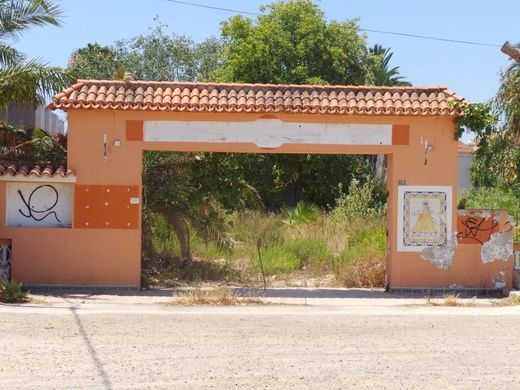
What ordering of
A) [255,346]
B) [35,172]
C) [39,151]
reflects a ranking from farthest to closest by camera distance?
1. [39,151]
2. [35,172]
3. [255,346]

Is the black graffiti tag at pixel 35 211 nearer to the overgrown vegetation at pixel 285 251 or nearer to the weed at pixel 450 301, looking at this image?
the overgrown vegetation at pixel 285 251

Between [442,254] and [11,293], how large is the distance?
8.51m

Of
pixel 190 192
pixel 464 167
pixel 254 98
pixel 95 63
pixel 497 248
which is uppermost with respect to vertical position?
pixel 95 63

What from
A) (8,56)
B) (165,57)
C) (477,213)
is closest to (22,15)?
(8,56)

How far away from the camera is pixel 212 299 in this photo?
15.6 metres

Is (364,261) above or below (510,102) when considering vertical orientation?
below

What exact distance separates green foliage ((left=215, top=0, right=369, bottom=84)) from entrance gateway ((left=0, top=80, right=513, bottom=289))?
56.5 feet

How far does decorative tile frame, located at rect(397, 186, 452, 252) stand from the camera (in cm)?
1767

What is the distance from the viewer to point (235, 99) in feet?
58.3

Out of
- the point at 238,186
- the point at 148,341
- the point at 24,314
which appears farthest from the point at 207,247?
the point at 148,341

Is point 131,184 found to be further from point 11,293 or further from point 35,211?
point 11,293

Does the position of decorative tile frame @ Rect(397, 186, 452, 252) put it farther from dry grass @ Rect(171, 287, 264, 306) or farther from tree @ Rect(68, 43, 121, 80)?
tree @ Rect(68, 43, 121, 80)

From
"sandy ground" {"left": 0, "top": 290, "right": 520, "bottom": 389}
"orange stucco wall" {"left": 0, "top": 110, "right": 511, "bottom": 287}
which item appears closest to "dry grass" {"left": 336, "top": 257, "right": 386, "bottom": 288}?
"orange stucco wall" {"left": 0, "top": 110, "right": 511, "bottom": 287}

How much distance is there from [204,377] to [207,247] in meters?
12.6
